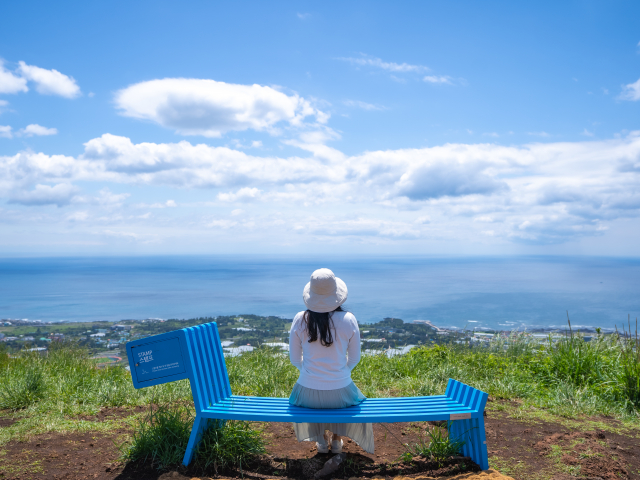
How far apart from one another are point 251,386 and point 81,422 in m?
2.10

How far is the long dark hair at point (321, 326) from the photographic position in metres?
3.54

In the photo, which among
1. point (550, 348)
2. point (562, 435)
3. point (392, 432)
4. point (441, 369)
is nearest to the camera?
point (562, 435)

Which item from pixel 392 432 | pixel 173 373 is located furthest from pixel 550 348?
pixel 173 373

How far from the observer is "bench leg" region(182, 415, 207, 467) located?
340 centimetres

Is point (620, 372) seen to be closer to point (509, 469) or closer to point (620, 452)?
point (620, 452)

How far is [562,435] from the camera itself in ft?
13.5

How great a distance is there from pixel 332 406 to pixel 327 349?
492 mm

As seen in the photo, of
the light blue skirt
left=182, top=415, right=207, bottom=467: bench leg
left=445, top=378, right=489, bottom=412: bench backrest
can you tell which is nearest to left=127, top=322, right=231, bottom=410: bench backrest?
left=182, top=415, right=207, bottom=467: bench leg

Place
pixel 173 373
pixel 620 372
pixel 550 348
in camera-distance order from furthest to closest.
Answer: pixel 550 348 → pixel 620 372 → pixel 173 373

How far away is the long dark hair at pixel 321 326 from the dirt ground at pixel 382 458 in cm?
106

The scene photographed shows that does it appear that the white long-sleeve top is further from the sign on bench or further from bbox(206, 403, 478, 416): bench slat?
the sign on bench

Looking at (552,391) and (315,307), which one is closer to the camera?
(315,307)

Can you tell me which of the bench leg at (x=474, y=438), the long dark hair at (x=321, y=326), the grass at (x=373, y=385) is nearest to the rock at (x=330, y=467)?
the grass at (x=373, y=385)

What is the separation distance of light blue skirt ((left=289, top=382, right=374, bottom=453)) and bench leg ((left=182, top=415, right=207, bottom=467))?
796 mm
